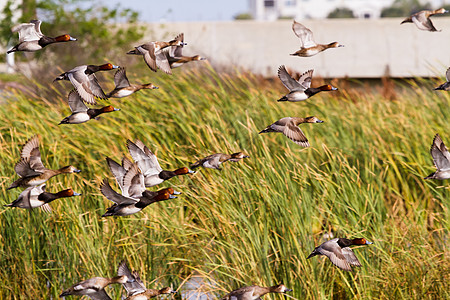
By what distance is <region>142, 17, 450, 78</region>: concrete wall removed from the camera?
22031mm

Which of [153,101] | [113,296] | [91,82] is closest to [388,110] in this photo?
[153,101]

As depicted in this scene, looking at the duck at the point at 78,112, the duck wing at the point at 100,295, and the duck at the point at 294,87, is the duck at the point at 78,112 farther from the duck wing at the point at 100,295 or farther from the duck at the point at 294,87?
the duck wing at the point at 100,295

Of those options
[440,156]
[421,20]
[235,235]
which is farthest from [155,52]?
[235,235]

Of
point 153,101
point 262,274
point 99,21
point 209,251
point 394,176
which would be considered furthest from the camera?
point 99,21

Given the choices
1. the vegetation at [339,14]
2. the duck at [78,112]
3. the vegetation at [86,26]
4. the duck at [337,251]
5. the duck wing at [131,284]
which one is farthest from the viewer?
the vegetation at [339,14]

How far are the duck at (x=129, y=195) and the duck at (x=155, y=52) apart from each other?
0.51m

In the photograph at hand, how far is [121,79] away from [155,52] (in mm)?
220

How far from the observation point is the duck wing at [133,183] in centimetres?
315

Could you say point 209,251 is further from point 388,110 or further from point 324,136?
point 388,110

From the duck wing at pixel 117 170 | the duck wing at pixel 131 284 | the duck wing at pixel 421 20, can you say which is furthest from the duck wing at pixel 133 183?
the duck wing at pixel 421 20

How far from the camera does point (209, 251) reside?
4.98 m

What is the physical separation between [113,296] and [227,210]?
98cm

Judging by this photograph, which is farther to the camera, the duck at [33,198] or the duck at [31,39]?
the duck at [31,39]

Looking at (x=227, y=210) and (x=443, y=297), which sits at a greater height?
(x=227, y=210)
